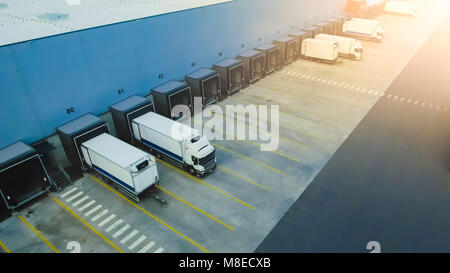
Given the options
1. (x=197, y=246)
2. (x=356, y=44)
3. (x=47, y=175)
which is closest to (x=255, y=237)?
(x=197, y=246)

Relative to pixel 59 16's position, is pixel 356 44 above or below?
below

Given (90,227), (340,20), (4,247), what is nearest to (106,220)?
(90,227)

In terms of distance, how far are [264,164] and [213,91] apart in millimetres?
9788

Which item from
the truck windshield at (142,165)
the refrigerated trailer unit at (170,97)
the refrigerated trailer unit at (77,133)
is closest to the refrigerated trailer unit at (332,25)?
the refrigerated trailer unit at (170,97)

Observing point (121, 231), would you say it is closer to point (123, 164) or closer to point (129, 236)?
point (129, 236)

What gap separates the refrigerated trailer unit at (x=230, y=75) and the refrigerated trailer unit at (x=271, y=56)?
4.31 metres

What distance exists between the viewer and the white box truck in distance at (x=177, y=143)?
722 inches

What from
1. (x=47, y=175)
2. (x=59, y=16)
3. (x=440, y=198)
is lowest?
(x=440, y=198)

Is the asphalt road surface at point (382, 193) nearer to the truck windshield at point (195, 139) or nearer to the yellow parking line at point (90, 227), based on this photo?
the truck windshield at point (195, 139)

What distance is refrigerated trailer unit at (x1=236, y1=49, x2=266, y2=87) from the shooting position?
1209 inches

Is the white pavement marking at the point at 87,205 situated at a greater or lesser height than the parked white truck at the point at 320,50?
lesser

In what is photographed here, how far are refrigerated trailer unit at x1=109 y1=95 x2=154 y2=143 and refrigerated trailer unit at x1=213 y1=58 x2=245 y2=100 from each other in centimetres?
879
